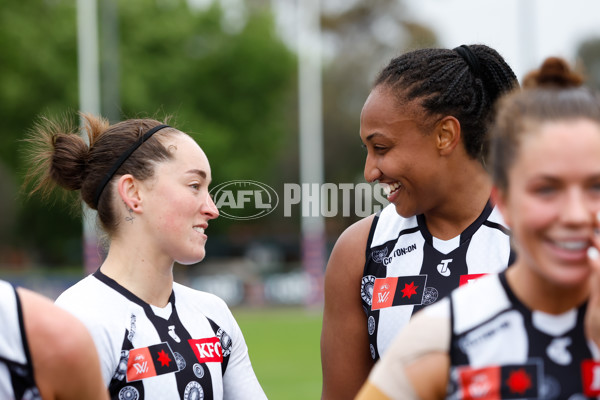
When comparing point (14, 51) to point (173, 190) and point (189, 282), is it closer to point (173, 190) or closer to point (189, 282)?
point (189, 282)

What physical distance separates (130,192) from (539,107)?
1855 mm

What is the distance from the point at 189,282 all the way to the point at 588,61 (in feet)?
65.6

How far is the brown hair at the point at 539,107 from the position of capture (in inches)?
82.3

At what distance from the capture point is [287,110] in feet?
124

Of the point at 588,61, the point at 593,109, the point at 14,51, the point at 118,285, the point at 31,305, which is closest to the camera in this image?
the point at 593,109

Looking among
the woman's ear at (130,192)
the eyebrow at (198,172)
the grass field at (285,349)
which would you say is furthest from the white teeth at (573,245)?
the grass field at (285,349)

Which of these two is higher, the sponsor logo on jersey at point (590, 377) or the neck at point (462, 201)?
the neck at point (462, 201)

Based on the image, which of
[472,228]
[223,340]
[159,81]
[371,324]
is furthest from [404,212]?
[159,81]

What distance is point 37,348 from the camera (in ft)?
7.40

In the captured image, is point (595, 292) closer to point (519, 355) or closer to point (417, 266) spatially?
point (519, 355)

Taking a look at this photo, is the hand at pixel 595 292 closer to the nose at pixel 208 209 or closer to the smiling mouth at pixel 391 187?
the smiling mouth at pixel 391 187

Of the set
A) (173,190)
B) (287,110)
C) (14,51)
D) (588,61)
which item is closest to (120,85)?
(14,51)

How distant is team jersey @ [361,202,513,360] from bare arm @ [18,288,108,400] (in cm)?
123

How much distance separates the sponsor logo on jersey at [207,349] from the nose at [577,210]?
173 centimetres
